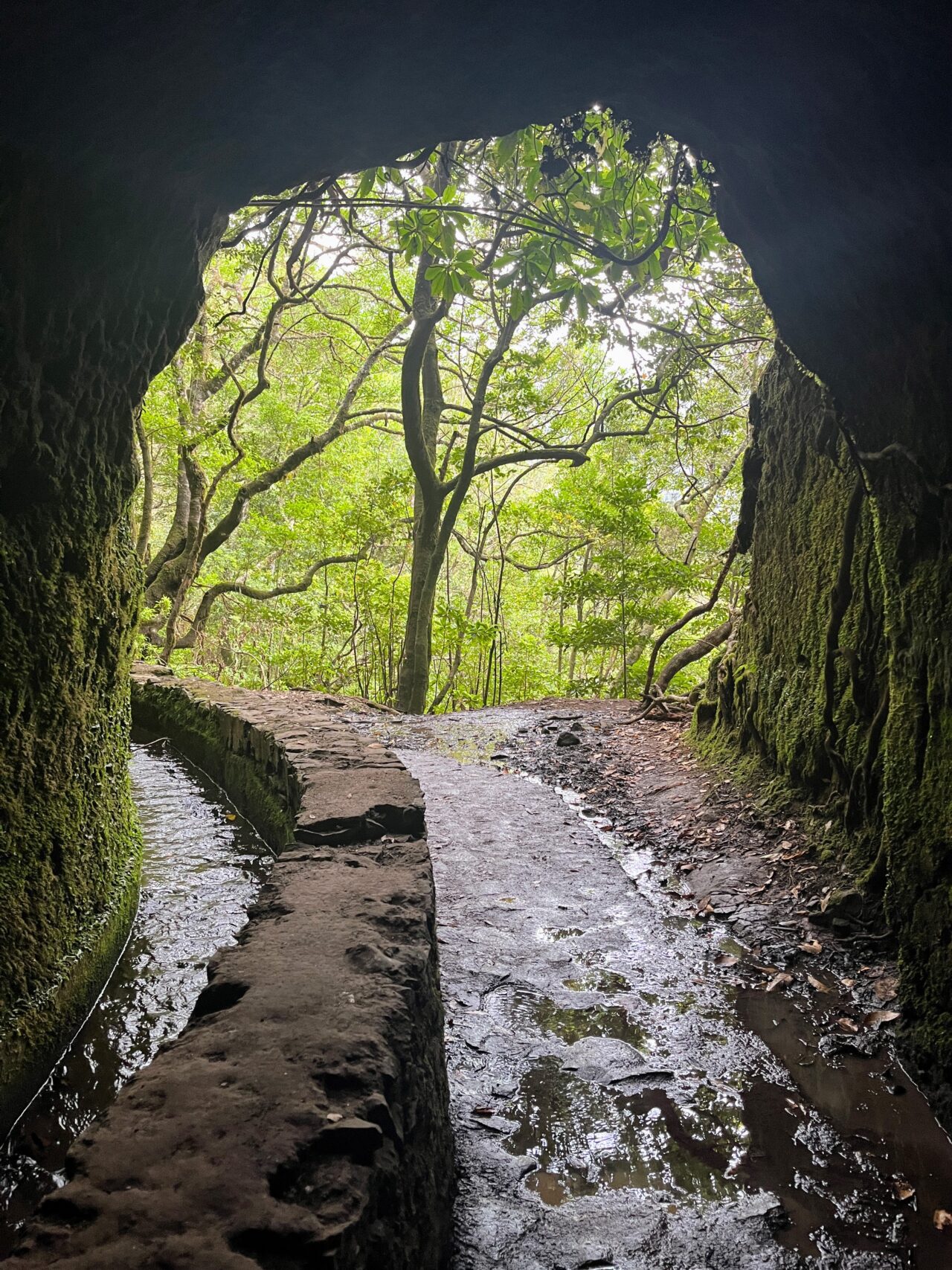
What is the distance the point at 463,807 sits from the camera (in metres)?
6.14

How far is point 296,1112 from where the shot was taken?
1562mm

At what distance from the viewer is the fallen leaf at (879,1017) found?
2998 millimetres

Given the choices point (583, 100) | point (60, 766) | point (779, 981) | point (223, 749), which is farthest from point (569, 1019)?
point (223, 749)

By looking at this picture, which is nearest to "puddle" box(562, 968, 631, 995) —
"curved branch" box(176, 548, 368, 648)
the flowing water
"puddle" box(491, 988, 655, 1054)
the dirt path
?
the dirt path

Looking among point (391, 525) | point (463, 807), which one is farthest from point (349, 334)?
point (463, 807)

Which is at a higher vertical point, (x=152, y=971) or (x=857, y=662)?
(x=857, y=662)

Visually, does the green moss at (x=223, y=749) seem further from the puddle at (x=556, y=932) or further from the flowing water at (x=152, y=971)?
the puddle at (x=556, y=932)

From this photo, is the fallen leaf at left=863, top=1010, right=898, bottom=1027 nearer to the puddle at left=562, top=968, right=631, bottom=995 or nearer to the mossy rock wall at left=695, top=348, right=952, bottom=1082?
the mossy rock wall at left=695, top=348, right=952, bottom=1082

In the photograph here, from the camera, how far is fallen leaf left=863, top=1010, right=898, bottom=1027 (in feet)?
9.84

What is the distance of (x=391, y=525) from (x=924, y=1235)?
12.6 metres

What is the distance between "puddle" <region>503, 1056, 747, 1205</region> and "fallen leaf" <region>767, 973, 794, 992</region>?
85 cm

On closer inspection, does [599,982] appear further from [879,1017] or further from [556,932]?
[879,1017]

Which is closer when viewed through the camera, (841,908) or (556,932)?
(841,908)

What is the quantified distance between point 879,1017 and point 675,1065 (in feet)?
3.06
